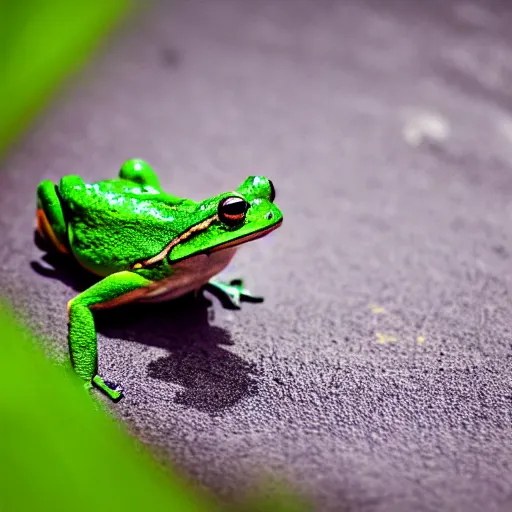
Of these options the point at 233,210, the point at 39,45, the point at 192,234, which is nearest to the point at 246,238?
the point at 233,210

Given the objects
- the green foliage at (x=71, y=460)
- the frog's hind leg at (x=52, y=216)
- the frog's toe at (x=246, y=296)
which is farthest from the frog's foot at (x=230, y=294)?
the green foliage at (x=71, y=460)

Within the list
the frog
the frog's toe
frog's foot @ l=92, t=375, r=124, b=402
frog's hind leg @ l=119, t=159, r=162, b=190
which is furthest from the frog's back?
the frog's toe

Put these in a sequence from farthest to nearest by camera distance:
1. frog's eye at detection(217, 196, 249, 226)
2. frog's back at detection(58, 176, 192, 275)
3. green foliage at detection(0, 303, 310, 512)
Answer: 1. frog's back at detection(58, 176, 192, 275)
2. frog's eye at detection(217, 196, 249, 226)
3. green foliage at detection(0, 303, 310, 512)

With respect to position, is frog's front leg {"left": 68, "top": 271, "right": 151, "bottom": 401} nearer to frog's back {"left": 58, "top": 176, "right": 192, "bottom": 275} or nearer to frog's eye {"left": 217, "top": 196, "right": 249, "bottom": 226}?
frog's back {"left": 58, "top": 176, "right": 192, "bottom": 275}

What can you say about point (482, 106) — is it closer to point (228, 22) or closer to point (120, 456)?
point (228, 22)

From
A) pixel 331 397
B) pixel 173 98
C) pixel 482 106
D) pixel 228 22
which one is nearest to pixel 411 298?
pixel 331 397

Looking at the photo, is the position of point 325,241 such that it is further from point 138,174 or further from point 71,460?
point 71,460

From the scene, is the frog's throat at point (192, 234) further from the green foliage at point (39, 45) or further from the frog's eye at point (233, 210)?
the green foliage at point (39, 45)
